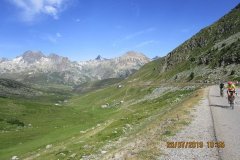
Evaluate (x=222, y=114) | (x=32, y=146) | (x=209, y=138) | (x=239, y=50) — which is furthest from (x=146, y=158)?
(x=239, y=50)

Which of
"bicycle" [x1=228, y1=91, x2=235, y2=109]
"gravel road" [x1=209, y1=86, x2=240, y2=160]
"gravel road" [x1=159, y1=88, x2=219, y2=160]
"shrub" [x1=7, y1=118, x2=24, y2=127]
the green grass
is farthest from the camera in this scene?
"shrub" [x1=7, y1=118, x2=24, y2=127]

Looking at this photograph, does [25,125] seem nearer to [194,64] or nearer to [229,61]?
[229,61]

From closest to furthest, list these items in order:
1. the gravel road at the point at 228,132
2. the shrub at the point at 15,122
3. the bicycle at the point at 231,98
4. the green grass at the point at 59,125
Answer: the gravel road at the point at 228,132, the bicycle at the point at 231,98, the green grass at the point at 59,125, the shrub at the point at 15,122

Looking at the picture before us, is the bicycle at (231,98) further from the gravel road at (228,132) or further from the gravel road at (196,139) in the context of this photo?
the gravel road at (196,139)

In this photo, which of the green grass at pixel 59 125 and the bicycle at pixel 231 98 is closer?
the bicycle at pixel 231 98

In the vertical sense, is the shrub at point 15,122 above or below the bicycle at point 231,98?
below

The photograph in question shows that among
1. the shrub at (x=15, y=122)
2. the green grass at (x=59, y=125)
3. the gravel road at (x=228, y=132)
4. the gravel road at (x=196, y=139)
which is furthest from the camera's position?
the shrub at (x=15, y=122)

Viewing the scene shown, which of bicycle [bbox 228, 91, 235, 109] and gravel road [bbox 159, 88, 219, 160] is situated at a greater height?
bicycle [bbox 228, 91, 235, 109]

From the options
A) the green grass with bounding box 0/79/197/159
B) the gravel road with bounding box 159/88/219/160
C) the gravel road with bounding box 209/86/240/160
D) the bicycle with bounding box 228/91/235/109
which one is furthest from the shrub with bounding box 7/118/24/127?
the gravel road with bounding box 209/86/240/160

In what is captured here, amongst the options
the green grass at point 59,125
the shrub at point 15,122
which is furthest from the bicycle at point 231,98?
the shrub at point 15,122

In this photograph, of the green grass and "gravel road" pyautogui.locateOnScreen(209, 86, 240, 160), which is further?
the green grass

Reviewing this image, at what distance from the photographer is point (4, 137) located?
74.7 metres

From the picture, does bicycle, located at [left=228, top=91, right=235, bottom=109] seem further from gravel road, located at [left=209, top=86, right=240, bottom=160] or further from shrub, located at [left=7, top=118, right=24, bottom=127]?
shrub, located at [left=7, top=118, right=24, bottom=127]

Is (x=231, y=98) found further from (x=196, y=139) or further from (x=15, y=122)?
(x=15, y=122)
